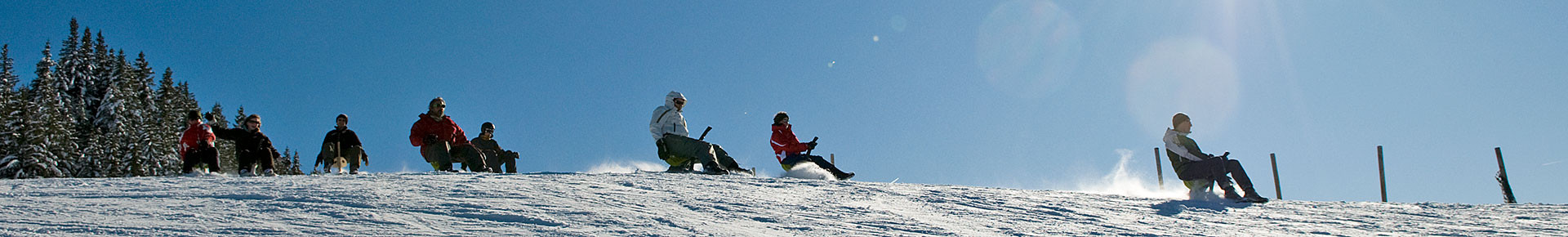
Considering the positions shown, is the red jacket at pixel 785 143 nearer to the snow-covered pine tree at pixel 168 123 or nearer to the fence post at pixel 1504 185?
the fence post at pixel 1504 185

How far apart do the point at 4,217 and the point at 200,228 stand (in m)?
1.00

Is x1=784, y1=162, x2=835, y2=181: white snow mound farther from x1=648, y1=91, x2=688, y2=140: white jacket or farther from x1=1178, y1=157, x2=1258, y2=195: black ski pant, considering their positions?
x1=1178, y1=157, x2=1258, y2=195: black ski pant

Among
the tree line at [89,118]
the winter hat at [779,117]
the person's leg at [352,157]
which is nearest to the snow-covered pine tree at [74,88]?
the tree line at [89,118]

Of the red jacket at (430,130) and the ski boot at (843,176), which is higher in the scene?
the red jacket at (430,130)

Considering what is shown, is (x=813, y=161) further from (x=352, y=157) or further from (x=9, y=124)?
(x=9, y=124)

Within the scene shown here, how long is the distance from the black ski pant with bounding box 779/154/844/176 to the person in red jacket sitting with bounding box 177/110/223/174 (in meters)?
5.70

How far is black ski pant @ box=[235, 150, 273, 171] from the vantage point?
9484 millimetres

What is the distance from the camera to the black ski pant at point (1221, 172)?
314 inches

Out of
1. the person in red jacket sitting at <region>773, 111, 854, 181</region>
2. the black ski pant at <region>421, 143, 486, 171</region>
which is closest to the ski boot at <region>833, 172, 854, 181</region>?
the person in red jacket sitting at <region>773, 111, 854, 181</region>

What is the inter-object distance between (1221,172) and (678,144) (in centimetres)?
523

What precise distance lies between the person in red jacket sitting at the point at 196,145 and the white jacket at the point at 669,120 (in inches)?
170

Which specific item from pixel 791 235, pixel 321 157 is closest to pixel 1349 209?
pixel 791 235

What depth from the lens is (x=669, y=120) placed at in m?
10.1

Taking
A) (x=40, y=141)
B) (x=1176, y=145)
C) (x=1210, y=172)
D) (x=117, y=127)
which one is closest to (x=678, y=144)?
(x=1176, y=145)
